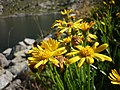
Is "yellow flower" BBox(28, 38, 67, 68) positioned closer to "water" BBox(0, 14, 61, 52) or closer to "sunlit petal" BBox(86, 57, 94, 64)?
"sunlit petal" BBox(86, 57, 94, 64)

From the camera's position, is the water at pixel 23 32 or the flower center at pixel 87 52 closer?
the flower center at pixel 87 52

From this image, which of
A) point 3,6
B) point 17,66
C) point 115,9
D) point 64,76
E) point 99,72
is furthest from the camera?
point 3,6

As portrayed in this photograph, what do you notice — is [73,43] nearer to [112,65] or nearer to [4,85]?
[112,65]

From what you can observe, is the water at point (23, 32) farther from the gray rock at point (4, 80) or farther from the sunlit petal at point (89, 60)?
the sunlit petal at point (89, 60)

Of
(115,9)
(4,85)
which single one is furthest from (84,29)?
(4,85)

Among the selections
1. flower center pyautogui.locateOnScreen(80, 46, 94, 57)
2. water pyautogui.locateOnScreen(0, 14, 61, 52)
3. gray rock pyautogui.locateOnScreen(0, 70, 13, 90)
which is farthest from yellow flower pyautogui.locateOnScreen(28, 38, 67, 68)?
gray rock pyautogui.locateOnScreen(0, 70, 13, 90)

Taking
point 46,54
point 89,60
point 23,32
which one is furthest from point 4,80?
point 23,32

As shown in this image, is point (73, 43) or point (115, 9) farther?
point (115, 9)

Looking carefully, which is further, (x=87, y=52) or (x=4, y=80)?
(x=4, y=80)

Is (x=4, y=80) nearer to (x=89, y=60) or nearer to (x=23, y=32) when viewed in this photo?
(x=89, y=60)

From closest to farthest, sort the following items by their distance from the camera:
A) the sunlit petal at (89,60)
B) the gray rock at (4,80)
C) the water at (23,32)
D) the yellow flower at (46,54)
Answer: the sunlit petal at (89,60), the yellow flower at (46,54), the gray rock at (4,80), the water at (23,32)

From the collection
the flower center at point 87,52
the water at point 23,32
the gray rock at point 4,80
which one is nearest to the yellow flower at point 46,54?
the flower center at point 87,52
